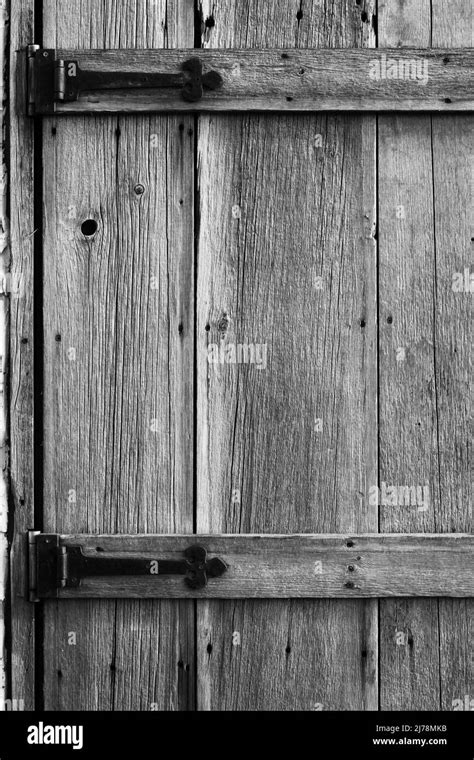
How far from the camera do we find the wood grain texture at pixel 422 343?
182 cm

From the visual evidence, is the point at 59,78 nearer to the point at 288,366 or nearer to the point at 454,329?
→ the point at 288,366

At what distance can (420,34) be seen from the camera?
1.83 metres

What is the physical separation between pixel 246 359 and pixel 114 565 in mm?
512

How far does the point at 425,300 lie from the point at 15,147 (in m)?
0.93

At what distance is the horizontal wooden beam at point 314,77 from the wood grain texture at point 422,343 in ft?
0.15

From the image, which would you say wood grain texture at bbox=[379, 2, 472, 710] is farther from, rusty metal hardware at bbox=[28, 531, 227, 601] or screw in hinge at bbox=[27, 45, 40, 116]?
screw in hinge at bbox=[27, 45, 40, 116]

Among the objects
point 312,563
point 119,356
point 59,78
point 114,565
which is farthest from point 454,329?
point 59,78

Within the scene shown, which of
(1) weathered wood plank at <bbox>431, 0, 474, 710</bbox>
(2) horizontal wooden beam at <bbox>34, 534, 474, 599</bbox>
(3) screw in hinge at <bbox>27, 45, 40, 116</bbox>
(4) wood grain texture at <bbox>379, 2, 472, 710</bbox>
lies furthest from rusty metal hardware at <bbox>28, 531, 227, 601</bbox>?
(3) screw in hinge at <bbox>27, 45, 40, 116</bbox>

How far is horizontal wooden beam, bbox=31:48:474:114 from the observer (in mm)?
1809

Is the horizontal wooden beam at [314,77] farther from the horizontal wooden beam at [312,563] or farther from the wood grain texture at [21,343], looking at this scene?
the horizontal wooden beam at [312,563]

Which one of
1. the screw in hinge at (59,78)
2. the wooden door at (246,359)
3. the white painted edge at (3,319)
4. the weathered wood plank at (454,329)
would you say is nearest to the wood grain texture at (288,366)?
the wooden door at (246,359)

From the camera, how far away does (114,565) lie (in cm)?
178
